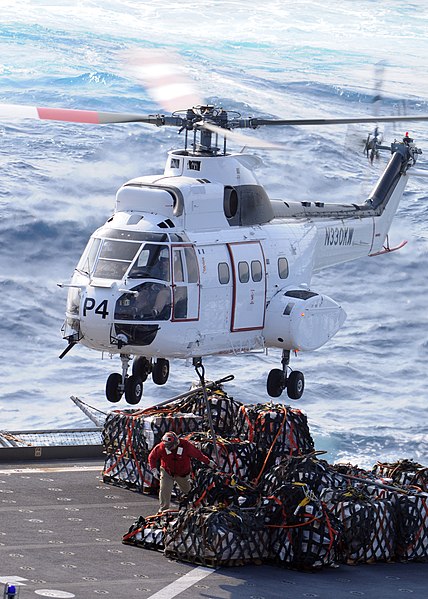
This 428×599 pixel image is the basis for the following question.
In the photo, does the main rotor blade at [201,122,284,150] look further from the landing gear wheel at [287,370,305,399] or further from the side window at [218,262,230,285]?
the landing gear wheel at [287,370,305,399]

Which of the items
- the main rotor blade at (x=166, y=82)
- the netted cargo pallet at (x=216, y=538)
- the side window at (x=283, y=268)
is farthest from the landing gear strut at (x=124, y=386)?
the main rotor blade at (x=166, y=82)

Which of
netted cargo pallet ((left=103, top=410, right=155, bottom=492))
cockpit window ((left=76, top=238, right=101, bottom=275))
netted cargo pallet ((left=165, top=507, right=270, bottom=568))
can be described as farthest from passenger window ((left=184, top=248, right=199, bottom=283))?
netted cargo pallet ((left=165, top=507, right=270, bottom=568))

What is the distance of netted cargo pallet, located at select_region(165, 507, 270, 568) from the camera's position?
1747 cm

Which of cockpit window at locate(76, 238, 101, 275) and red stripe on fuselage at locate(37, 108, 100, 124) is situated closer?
red stripe on fuselage at locate(37, 108, 100, 124)

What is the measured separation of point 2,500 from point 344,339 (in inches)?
1242

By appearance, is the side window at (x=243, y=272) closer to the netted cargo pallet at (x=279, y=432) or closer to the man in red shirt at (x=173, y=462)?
the netted cargo pallet at (x=279, y=432)

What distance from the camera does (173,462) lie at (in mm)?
19172

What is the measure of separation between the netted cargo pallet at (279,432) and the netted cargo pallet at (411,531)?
2.74m

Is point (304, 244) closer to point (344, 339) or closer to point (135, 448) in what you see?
point (135, 448)

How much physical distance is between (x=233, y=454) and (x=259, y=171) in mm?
38651

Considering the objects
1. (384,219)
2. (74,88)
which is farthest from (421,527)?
(74,88)

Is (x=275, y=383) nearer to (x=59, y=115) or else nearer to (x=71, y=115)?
(x=71, y=115)

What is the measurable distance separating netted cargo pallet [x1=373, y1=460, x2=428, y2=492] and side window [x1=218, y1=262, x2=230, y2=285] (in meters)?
4.20

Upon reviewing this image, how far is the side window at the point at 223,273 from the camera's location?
2098 cm
